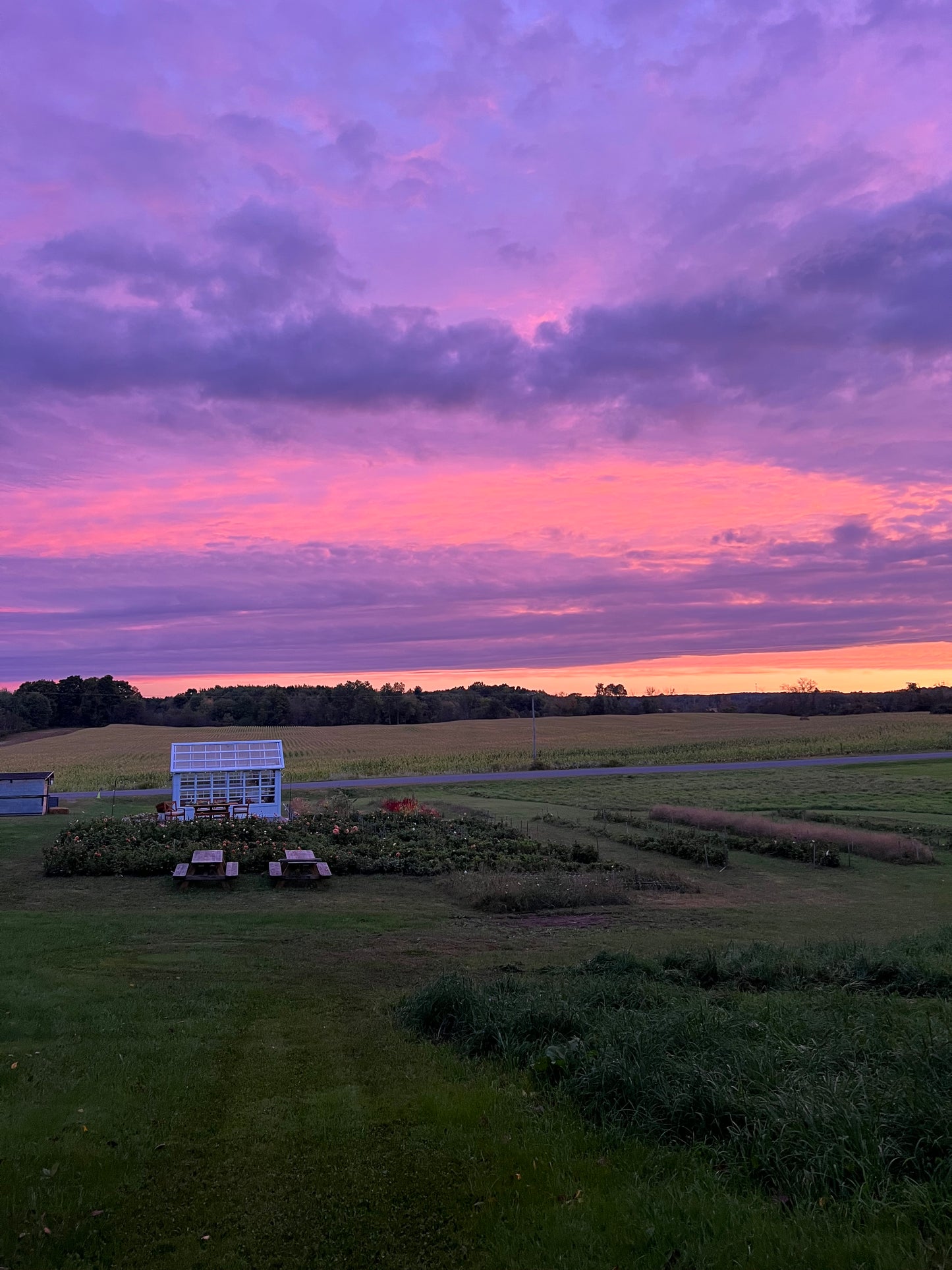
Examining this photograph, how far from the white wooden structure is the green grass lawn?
16487mm

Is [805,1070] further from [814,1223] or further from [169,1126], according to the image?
[169,1126]

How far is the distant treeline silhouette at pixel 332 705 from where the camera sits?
9731 cm

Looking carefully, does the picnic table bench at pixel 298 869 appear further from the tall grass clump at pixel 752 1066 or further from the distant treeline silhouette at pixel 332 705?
the distant treeline silhouette at pixel 332 705

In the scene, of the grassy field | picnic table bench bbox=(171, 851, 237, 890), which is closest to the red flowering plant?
picnic table bench bbox=(171, 851, 237, 890)

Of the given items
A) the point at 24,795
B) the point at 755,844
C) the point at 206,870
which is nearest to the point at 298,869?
the point at 206,870

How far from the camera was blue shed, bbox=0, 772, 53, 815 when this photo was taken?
2861 centimetres

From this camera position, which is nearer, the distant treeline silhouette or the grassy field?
the grassy field

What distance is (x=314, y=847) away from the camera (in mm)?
19406

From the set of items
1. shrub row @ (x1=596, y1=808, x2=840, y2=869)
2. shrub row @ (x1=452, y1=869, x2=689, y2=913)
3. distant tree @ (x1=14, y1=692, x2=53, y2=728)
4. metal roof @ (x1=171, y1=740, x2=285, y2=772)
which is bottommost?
shrub row @ (x1=596, y1=808, x2=840, y2=869)

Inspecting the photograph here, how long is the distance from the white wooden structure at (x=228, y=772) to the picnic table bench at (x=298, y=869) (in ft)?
35.1

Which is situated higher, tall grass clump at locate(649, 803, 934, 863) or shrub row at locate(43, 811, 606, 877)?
shrub row at locate(43, 811, 606, 877)

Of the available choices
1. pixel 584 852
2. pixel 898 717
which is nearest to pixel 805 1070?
pixel 584 852

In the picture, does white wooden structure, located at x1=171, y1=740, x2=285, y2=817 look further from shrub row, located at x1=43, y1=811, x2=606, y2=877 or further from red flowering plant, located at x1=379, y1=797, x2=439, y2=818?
shrub row, located at x1=43, y1=811, x2=606, y2=877

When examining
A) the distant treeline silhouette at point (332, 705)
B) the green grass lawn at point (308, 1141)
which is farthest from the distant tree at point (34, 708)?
the green grass lawn at point (308, 1141)
